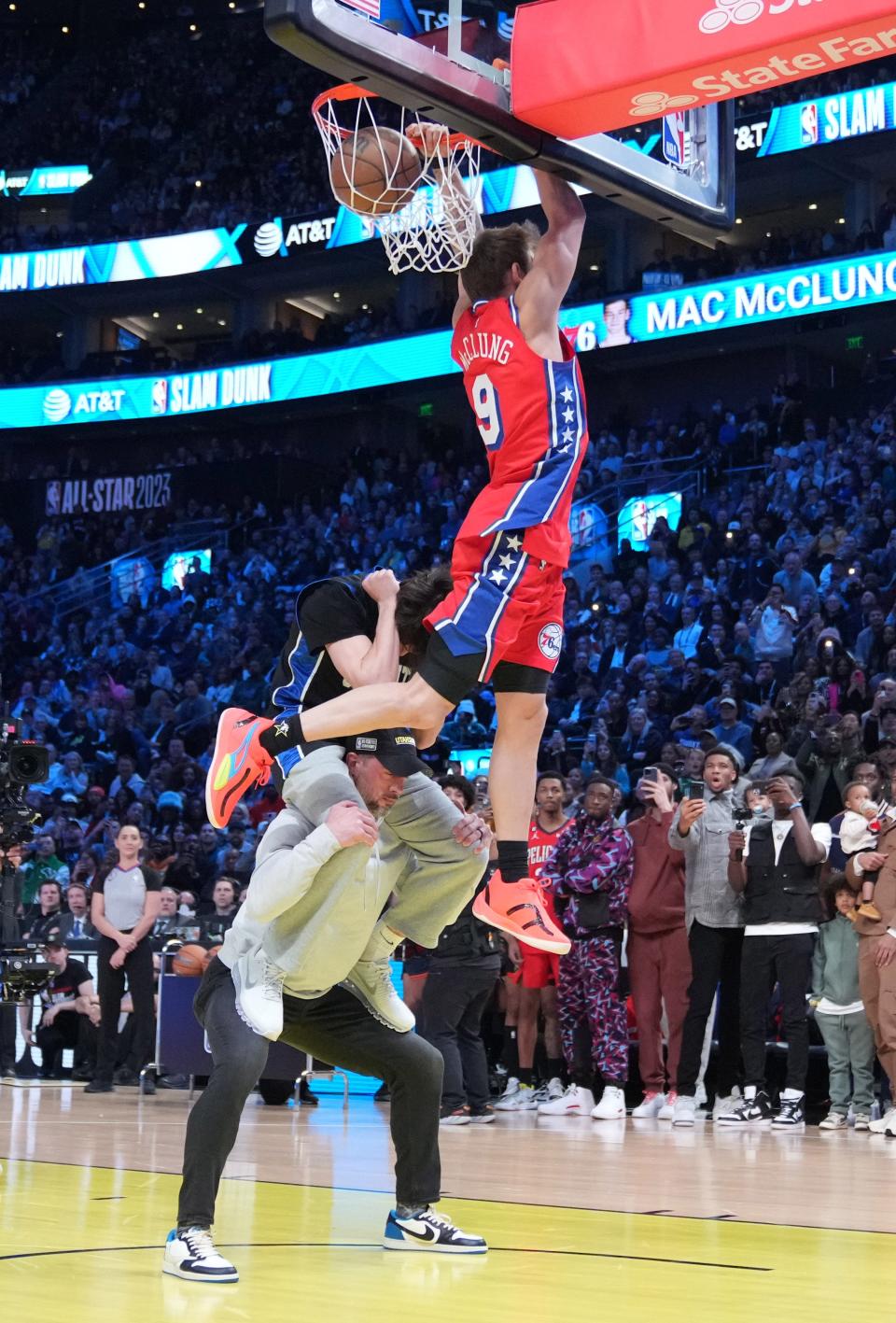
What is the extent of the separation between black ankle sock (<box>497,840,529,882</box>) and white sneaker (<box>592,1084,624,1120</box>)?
5.17 meters

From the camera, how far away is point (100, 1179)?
7.09m

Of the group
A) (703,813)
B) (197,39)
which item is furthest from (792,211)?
(703,813)

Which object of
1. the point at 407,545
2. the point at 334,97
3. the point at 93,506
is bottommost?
the point at 334,97

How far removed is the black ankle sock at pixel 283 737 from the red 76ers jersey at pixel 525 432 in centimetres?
85

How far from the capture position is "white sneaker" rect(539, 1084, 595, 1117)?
34.6 feet

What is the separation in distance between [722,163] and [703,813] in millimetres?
5205

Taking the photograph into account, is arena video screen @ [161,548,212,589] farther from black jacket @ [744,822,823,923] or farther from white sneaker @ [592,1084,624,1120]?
black jacket @ [744,822,823,923]

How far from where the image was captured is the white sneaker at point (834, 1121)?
9688mm

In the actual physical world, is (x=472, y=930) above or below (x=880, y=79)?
below

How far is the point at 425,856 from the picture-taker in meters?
5.35

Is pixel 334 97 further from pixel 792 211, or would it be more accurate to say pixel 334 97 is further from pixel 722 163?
pixel 792 211

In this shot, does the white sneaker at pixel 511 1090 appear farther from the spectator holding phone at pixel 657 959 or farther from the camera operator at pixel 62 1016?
the camera operator at pixel 62 1016

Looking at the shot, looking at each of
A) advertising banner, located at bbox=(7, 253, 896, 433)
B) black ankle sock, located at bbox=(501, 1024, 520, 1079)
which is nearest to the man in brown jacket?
black ankle sock, located at bbox=(501, 1024, 520, 1079)

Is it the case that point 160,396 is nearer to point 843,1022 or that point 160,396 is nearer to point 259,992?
point 843,1022
